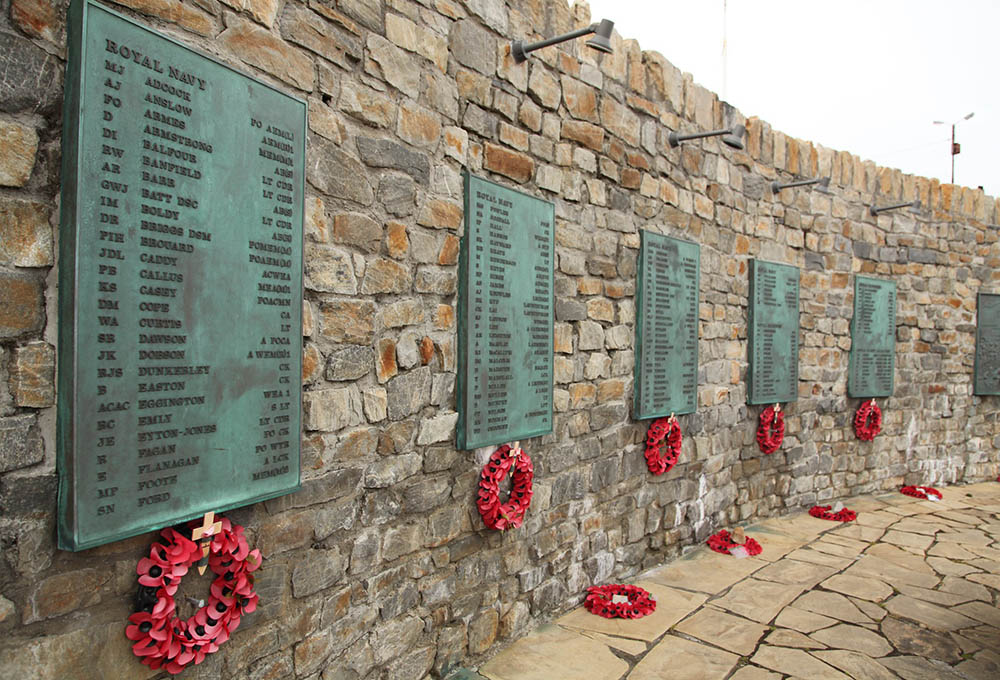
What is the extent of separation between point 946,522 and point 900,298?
7.75 feet

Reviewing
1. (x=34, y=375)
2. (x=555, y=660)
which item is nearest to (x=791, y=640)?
(x=555, y=660)

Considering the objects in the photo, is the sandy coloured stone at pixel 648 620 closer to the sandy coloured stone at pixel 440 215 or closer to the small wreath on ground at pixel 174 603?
the small wreath on ground at pixel 174 603

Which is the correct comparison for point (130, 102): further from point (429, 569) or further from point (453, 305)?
point (429, 569)

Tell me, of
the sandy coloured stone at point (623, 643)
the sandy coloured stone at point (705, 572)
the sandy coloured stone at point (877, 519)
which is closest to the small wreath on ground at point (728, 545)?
the sandy coloured stone at point (705, 572)

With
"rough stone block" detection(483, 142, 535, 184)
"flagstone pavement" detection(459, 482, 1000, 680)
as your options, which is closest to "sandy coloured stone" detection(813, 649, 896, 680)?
"flagstone pavement" detection(459, 482, 1000, 680)

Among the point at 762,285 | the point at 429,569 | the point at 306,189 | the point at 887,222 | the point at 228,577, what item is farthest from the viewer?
the point at 887,222

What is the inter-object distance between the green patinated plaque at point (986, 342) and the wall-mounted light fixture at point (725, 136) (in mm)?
5289

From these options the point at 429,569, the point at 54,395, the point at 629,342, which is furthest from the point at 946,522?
the point at 54,395

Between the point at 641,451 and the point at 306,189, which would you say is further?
the point at 641,451

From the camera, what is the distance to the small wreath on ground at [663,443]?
4297 millimetres

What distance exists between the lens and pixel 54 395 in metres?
1.57

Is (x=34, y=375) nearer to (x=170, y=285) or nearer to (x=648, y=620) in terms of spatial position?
(x=170, y=285)

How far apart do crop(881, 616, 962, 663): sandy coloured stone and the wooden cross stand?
325 centimetres

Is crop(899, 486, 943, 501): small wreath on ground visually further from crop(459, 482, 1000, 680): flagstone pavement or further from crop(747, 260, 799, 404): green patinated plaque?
crop(747, 260, 799, 404): green patinated plaque
